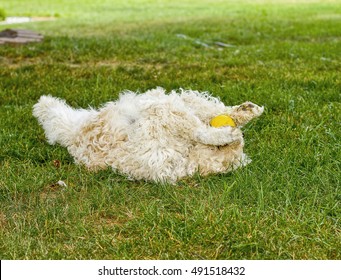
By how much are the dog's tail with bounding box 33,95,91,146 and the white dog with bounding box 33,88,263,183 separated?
0.01 metres

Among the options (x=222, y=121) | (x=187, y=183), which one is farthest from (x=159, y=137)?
(x=222, y=121)

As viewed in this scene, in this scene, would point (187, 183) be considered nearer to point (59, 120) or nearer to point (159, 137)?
point (159, 137)

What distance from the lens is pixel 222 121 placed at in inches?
171

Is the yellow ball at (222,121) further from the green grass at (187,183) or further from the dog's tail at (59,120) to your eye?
the dog's tail at (59,120)

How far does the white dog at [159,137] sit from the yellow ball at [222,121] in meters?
0.06

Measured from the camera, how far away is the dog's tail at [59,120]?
15.6 ft

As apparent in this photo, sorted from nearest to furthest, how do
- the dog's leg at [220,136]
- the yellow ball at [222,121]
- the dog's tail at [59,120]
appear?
the dog's leg at [220,136]
the yellow ball at [222,121]
the dog's tail at [59,120]

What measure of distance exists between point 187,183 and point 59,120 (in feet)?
4.31

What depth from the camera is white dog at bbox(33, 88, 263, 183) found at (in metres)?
4.14

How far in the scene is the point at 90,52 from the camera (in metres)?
9.59

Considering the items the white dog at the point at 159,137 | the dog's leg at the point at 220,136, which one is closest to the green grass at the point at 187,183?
the white dog at the point at 159,137

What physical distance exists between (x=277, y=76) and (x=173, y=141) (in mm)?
3559

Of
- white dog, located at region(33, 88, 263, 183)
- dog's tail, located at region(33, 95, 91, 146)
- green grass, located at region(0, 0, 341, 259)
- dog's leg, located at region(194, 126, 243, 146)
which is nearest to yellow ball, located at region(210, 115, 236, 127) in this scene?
white dog, located at region(33, 88, 263, 183)

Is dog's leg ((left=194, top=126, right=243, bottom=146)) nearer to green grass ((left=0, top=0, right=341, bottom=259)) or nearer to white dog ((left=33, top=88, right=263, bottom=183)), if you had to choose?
Answer: white dog ((left=33, top=88, right=263, bottom=183))
